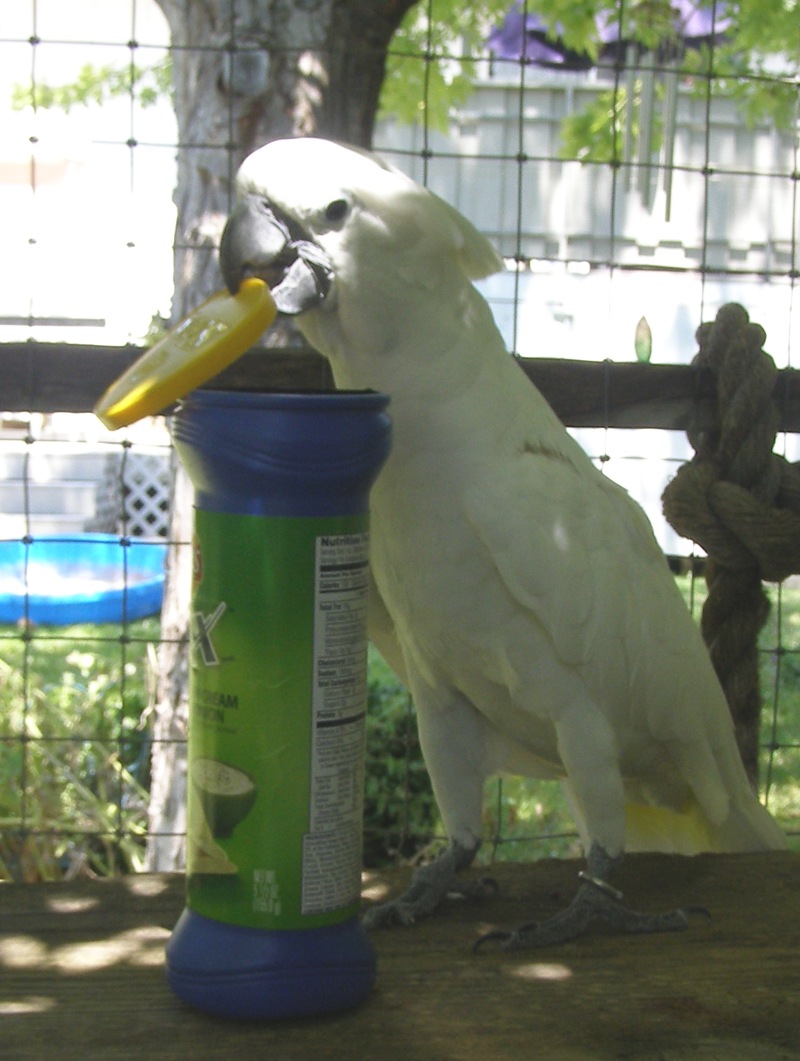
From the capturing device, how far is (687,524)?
5.78 ft

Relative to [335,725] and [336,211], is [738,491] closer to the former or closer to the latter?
[336,211]

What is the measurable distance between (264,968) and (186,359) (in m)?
0.53

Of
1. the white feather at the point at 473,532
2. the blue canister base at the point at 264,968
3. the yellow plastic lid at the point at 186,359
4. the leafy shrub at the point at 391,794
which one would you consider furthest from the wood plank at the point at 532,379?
the leafy shrub at the point at 391,794

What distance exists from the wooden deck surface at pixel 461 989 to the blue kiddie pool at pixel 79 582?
362cm

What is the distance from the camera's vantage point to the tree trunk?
2496 mm

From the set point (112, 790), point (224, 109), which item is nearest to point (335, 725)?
point (224, 109)

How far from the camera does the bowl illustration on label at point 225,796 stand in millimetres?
1044

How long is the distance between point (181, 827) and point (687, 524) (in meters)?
1.49

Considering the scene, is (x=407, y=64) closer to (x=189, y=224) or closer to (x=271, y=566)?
(x=189, y=224)

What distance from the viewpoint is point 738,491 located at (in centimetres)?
174

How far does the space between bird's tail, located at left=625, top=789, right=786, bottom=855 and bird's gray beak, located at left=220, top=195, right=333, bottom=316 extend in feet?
2.95

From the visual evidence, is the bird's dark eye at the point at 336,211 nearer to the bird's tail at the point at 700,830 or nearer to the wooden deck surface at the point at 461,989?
the wooden deck surface at the point at 461,989

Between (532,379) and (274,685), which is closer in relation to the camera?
(274,685)

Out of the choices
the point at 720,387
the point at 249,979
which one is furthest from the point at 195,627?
the point at 720,387
